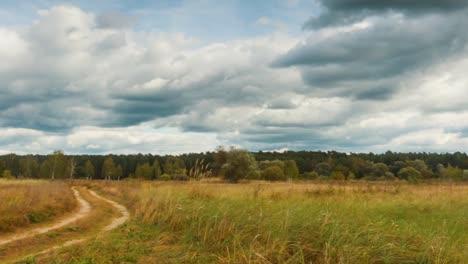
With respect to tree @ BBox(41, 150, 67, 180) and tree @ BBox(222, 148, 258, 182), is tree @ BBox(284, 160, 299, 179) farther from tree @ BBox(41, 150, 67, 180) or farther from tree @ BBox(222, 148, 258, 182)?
tree @ BBox(41, 150, 67, 180)

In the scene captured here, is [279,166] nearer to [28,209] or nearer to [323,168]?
[323,168]

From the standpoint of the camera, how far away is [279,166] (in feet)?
268

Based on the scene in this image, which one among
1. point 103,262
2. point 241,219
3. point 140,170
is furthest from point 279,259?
point 140,170

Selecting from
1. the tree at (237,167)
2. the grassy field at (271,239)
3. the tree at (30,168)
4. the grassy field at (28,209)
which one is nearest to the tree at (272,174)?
the tree at (237,167)

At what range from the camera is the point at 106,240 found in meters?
11.1

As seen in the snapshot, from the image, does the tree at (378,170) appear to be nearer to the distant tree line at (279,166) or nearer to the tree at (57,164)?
the distant tree line at (279,166)

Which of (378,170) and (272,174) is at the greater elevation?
(378,170)

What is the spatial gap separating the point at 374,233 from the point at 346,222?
650mm

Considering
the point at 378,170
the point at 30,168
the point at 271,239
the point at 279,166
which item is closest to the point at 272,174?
the point at 279,166

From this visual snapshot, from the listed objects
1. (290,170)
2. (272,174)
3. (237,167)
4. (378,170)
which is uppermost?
(237,167)

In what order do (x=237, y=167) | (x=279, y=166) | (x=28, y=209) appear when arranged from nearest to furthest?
1. (x=28, y=209)
2. (x=237, y=167)
3. (x=279, y=166)

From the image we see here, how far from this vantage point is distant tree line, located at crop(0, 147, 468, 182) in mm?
61594

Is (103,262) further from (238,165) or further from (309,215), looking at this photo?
(238,165)

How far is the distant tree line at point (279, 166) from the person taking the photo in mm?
61594
